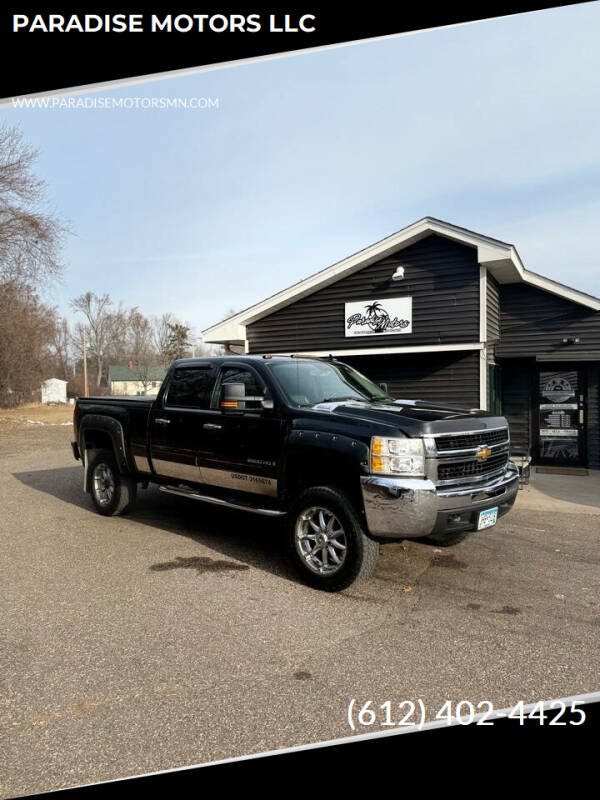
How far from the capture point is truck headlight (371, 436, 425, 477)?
430 cm

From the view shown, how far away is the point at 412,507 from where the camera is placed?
13.8 feet

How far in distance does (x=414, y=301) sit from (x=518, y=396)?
334cm

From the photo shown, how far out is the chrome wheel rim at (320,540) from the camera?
4566mm

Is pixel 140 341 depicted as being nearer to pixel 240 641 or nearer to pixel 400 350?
pixel 400 350

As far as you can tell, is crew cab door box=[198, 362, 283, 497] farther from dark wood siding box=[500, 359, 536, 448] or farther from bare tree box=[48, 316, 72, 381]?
bare tree box=[48, 316, 72, 381]

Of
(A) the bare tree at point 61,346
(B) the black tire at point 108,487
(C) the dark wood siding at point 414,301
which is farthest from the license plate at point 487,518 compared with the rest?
(A) the bare tree at point 61,346

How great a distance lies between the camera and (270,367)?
5.63 m

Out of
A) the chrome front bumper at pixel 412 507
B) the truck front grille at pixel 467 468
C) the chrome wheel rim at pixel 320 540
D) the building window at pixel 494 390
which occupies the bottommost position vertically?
the chrome wheel rim at pixel 320 540

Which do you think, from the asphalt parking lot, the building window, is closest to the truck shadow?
the asphalt parking lot

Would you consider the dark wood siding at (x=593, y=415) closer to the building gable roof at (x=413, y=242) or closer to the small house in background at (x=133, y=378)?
the building gable roof at (x=413, y=242)

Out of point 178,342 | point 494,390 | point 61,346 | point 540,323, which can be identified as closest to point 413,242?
point 540,323

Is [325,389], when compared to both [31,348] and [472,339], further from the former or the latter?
[31,348]

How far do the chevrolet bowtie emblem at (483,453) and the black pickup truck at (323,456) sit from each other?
2 centimetres

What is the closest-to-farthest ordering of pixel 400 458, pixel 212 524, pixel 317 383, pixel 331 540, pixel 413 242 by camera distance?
pixel 400 458, pixel 331 540, pixel 317 383, pixel 212 524, pixel 413 242
